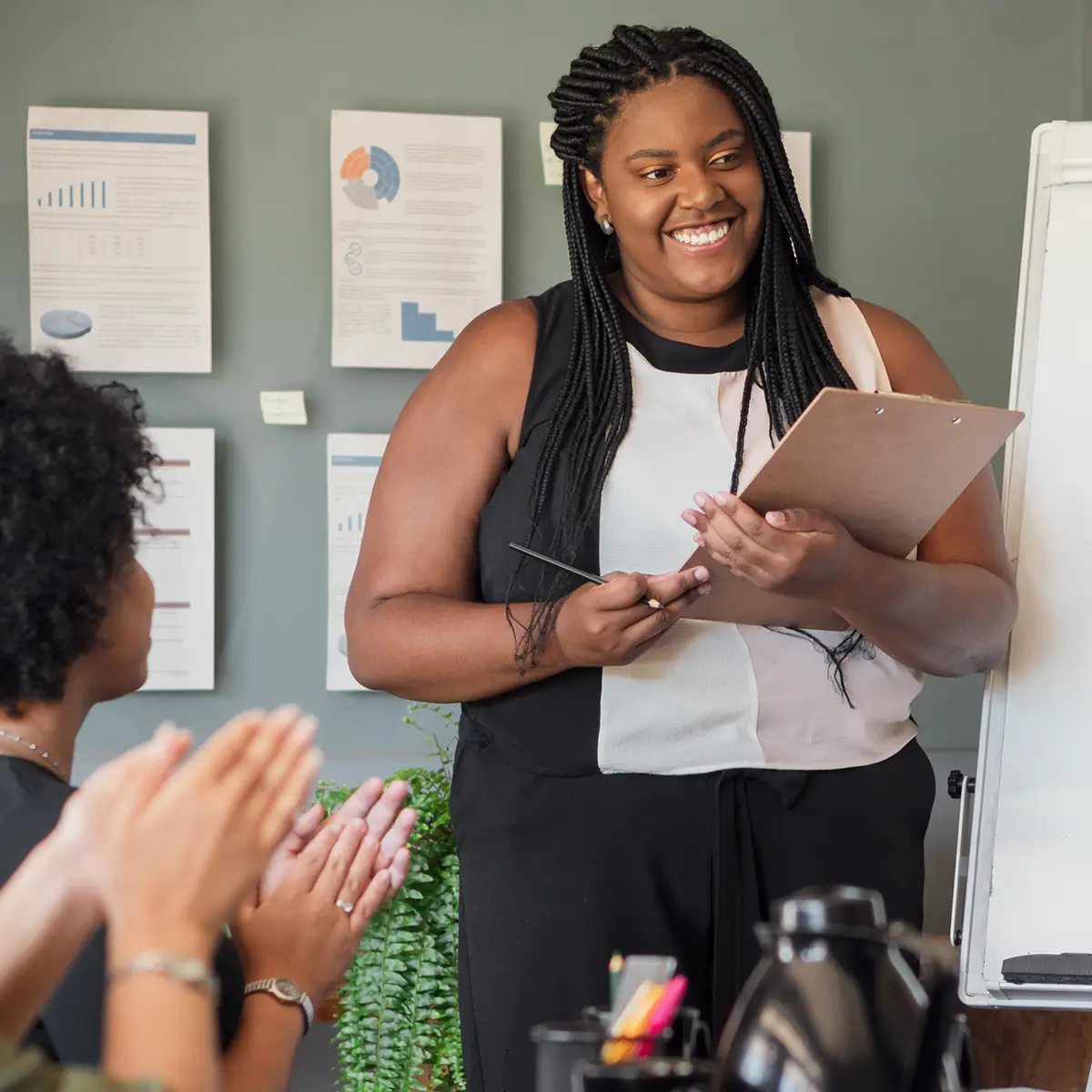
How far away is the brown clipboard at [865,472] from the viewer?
1.29 metres

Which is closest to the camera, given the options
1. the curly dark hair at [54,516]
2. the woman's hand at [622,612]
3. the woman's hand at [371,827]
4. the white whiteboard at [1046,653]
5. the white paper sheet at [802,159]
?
the curly dark hair at [54,516]

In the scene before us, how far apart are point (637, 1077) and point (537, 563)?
2.71ft

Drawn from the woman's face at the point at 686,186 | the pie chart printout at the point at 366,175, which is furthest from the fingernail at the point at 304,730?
the pie chart printout at the point at 366,175

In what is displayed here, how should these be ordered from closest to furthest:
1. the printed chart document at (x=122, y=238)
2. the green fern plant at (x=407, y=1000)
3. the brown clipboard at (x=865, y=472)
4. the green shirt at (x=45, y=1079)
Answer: the green shirt at (x=45, y=1079), the brown clipboard at (x=865, y=472), the green fern plant at (x=407, y=1000), the printed chart document at (x=122, y=238)

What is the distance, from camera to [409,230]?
Result: 2688 millimetres

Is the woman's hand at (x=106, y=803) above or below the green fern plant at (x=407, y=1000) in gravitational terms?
above

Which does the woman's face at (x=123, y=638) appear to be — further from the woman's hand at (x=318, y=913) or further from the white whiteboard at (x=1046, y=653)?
the white whiteboard at (x=1046, y=653)

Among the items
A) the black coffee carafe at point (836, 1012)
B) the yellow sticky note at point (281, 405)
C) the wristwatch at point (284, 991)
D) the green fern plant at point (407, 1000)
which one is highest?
the yellow sticky note at point (281, 405)

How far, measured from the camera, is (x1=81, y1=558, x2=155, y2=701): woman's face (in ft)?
3.70

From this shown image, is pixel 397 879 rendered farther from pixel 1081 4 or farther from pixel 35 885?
pixel 1081 4

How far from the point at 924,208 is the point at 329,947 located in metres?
2.15

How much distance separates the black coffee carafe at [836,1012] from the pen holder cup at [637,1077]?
0.08 ft

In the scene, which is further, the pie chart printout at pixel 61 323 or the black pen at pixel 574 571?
the pie chart printout at pixel 61 323

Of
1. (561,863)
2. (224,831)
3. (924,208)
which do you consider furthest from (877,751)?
(924,208)
